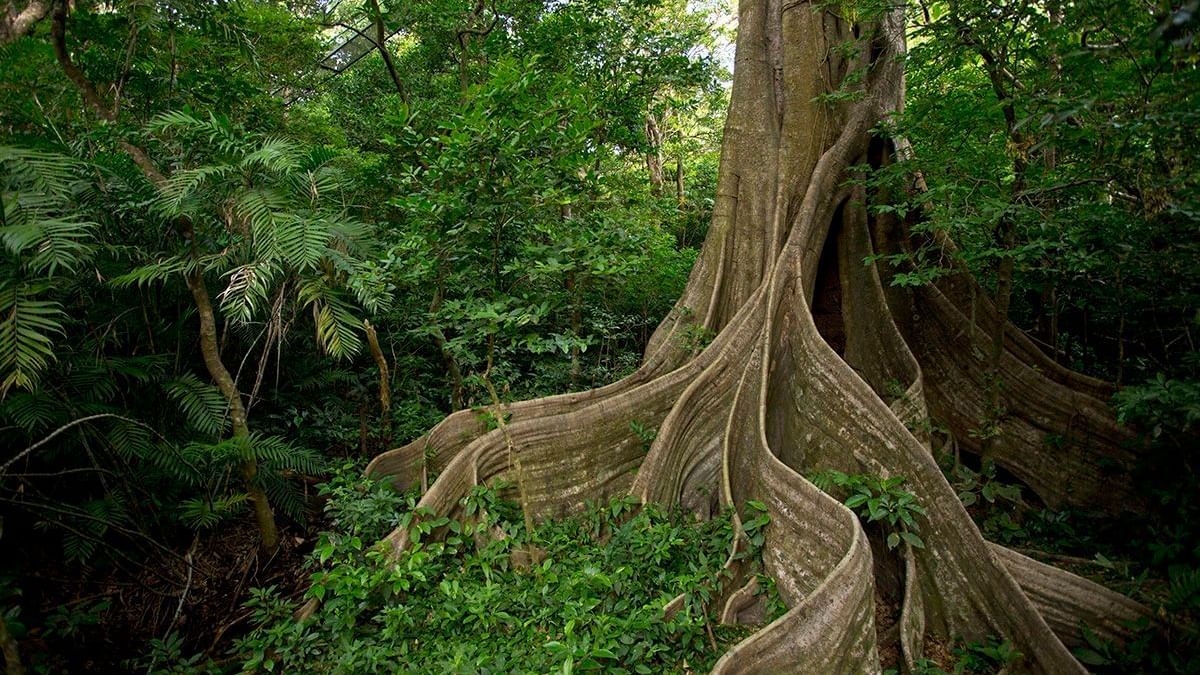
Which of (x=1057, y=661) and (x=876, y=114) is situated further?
(x=876, y=114)

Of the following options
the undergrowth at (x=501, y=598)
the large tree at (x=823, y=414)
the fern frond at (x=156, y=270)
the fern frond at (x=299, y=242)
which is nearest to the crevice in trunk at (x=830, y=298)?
the large tree at (x=823, y=414)

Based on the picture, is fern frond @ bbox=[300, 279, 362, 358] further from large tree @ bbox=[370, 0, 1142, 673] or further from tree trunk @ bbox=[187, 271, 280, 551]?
large tree @ bbox=[370, 0, 1142, 673]

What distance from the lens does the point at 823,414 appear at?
3766 millimetres

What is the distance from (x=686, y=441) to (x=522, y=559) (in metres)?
1.37

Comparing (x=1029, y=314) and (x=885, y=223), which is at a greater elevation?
(x=885, y=223)

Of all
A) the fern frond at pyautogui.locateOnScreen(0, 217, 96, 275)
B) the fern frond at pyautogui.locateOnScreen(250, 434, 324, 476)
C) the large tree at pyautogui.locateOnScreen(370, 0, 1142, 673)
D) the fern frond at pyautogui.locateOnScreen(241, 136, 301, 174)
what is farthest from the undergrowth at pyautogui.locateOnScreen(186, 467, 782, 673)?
the fern frond at pyautogui.locateOnScreen(241, 136, 301, 174)

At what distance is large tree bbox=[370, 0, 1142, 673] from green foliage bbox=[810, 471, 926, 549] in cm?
11

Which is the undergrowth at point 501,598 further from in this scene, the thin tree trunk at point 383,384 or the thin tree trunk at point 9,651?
the thin tree trunk at point 383,384

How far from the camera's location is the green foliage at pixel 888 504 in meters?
3.04

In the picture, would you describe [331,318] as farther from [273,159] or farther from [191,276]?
[273,159]

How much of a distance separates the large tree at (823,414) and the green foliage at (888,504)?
4.2 inches

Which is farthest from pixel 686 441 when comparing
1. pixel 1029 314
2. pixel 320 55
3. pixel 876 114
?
pixel 320 55

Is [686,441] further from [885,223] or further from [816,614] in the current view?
[885,223]

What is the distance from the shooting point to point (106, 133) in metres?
3.39
